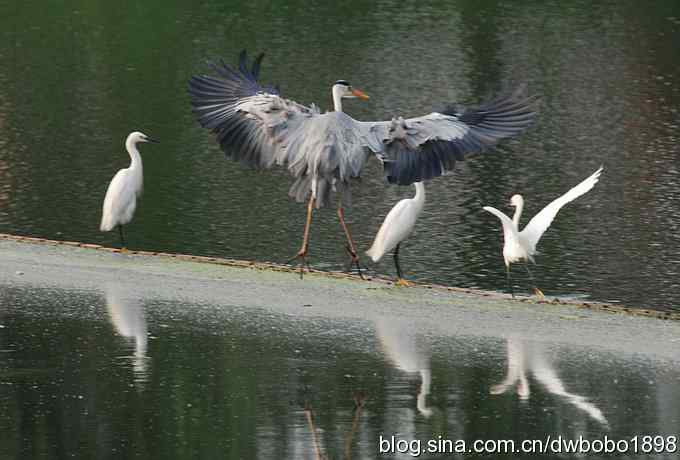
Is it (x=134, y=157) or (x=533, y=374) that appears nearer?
(x=533, y=374)

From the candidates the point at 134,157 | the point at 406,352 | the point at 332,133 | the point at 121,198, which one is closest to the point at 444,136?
the point at 332,133

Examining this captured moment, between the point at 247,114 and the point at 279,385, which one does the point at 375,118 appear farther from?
the point at 279,385

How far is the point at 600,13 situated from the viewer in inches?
1272

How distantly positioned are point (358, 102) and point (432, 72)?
2.79m

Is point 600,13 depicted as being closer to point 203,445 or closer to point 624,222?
point 624,222

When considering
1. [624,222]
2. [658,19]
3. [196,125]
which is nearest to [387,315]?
[624,222]

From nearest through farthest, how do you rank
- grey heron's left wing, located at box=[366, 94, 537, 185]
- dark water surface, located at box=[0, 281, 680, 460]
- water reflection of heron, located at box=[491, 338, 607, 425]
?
dark water surface, located at box=[0, 281, 680, 460]
water reflection of heron, located at box=[491, 338, 607, 425]
grey heron's left wing, located at box=[366, 94, 537, 185]

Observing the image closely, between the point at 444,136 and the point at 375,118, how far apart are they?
33.7 feet

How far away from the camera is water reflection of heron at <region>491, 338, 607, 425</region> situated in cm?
858

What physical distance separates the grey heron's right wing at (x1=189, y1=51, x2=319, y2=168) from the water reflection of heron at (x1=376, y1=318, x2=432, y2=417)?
1733mm

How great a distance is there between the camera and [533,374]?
9141 millimetres

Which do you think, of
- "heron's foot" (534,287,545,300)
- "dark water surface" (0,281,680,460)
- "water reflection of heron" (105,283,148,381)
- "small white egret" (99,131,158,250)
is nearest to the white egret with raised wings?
"dark water surface" (0,281,680,460)

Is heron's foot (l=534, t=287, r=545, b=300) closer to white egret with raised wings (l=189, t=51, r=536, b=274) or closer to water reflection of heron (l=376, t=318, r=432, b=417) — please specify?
white egret with raised wings (l=189, t=51, r=536, b=274)

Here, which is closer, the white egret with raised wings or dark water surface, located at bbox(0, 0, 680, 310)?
the white egret with raised wings
